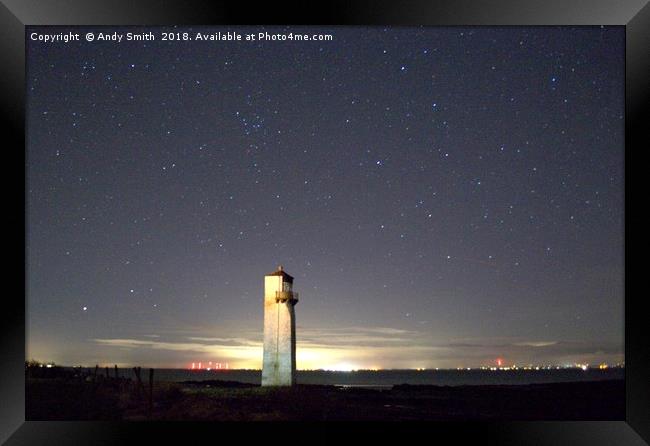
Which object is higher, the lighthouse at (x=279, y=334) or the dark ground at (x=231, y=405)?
the lighthouse at (x=279, y=334)

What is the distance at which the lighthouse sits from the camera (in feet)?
76.7

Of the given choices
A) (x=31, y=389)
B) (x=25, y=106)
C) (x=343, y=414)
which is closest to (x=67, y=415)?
(x=31, y=389)

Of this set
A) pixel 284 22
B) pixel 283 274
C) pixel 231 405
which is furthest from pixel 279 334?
pixel 284 22

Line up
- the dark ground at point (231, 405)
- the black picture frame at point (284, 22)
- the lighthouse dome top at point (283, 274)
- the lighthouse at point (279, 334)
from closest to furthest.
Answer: the black picture frame at point (284, 22) < the dark ground at point (231, 405) < the lighthouse at point (279, 334) < the lighthouse dome top at point (283, 274)

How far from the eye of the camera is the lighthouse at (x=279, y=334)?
920 inches

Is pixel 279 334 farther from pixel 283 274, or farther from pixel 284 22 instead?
pixel 284 22

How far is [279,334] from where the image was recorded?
23.6 meters

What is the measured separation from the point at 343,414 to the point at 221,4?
19592 mm

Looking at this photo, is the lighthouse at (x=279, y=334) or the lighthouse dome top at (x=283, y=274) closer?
the lighthouse at (x=279, y=334)

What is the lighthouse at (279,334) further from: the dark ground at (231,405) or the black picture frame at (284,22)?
the black picture frame at (284,22)

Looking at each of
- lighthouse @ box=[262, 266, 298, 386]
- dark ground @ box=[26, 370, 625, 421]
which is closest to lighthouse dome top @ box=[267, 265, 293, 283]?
lighthouse @ box=[262, 266, 298, 386]

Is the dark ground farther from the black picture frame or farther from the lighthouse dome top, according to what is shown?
the black picture frame

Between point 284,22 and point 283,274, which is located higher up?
point 284,22

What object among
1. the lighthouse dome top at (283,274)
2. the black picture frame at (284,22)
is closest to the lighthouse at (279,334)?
the lighthouse dome top at (283,274)
